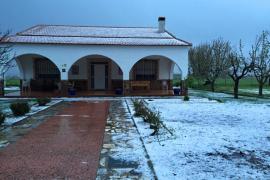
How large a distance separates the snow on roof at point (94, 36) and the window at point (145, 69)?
1831 mm

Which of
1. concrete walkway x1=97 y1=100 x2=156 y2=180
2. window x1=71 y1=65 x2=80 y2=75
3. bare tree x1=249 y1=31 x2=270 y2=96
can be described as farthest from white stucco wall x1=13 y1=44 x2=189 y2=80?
concrete walkway x1=97 y1=100 x2=156 y2=180

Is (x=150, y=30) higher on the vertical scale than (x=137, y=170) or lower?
higher

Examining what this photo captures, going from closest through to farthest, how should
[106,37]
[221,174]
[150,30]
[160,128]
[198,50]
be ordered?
[221,174], [160,128], [106,37], [150,30], [198,50]

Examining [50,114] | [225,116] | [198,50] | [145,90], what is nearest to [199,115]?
[225,116]

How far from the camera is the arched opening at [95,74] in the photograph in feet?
75.7

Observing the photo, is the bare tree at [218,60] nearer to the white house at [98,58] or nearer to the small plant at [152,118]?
the white house at [98,58]

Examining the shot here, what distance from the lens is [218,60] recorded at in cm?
3188

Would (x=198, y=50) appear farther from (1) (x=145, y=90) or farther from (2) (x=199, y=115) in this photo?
(2) (x=199, y=115)

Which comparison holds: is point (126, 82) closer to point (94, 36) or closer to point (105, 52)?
point (105, 52)

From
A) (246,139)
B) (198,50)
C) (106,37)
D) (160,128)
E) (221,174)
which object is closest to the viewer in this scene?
(221,174)

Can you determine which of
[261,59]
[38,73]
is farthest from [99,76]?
[261,59]

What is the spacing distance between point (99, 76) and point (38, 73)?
4.04 meters

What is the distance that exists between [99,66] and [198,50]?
61.6ft

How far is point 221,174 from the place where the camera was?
5082 mm
